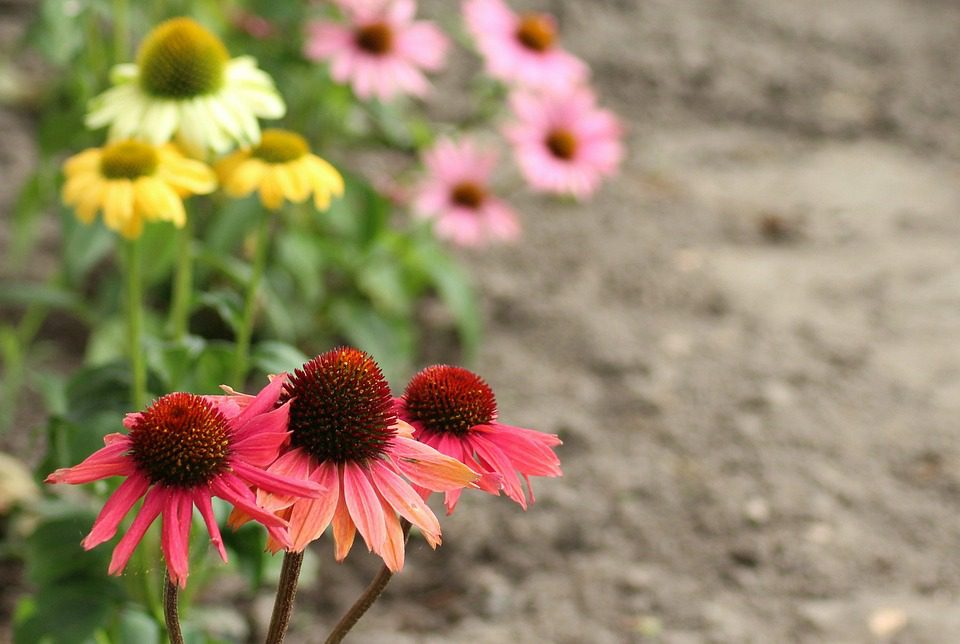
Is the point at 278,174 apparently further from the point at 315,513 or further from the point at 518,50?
the point at 518,50

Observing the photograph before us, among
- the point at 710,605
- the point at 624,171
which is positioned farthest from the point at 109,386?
the point at 624,171

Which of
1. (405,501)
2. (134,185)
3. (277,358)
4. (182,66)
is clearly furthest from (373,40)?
(405,501)

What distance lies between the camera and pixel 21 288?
2146 millimetres

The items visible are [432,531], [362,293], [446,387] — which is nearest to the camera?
[432,531]

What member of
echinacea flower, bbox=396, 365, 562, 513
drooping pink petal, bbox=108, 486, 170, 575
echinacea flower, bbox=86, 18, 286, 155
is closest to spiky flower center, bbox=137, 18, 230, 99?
echinacea flower, bbox=86, 18, 286, 155

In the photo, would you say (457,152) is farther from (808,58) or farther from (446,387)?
(808,58)

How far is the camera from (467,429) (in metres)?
1.04

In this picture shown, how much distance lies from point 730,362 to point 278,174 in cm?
154

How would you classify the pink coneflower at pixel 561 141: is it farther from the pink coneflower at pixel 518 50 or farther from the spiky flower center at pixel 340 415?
the spiky flower center at pixel 340 415

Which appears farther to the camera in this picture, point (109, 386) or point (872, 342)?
point (872, 342)

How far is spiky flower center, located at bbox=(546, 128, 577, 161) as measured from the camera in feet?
8.80

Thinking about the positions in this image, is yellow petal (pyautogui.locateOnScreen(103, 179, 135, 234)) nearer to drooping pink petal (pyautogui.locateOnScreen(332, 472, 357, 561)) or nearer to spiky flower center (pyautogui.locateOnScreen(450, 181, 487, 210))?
drooping pink petal (pyautogui.locateOnScreen(332, 472, 357, 561))

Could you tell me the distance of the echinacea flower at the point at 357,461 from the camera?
0.91 metres

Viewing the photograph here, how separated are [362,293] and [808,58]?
2431mm
